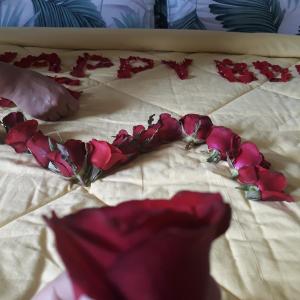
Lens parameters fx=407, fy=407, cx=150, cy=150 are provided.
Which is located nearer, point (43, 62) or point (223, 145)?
point (223, 145)

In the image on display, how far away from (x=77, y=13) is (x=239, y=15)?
0.60 m

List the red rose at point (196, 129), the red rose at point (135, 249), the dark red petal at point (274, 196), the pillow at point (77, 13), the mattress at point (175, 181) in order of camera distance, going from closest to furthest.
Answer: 1. the red rose at point (135, 249)
2. the mattress at point (175, 181)
3. the dark red petal at point (274, 196)
4. the red rose at point (196, 129)
5. the pillow at point (77, 13)

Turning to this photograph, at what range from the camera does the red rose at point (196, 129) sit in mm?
680

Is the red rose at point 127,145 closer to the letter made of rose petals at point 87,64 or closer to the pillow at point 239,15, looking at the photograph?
the letter made of rose petals at point 87,64

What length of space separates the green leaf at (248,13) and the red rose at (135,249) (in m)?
1.42

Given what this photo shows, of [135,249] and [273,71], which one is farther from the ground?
[135,249]

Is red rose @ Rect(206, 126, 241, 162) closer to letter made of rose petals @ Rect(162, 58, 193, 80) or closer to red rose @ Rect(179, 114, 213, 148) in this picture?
red rose @ Rect(179, 114, 213, 148)

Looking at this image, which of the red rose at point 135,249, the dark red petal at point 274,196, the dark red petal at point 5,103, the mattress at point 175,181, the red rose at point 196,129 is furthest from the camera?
the dark red petal at point 5,103

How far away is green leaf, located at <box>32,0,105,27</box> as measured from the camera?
1.49m

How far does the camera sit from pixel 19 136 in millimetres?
638

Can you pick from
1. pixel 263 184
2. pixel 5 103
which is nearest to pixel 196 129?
pixel 263 184

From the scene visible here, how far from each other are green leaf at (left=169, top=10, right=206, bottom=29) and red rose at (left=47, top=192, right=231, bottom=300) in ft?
4.64

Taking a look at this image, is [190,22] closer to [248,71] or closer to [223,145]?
[248,71]

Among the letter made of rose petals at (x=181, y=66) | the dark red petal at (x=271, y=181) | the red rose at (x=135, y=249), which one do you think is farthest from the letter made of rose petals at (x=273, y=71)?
the red rose at (x=135, y=249)
